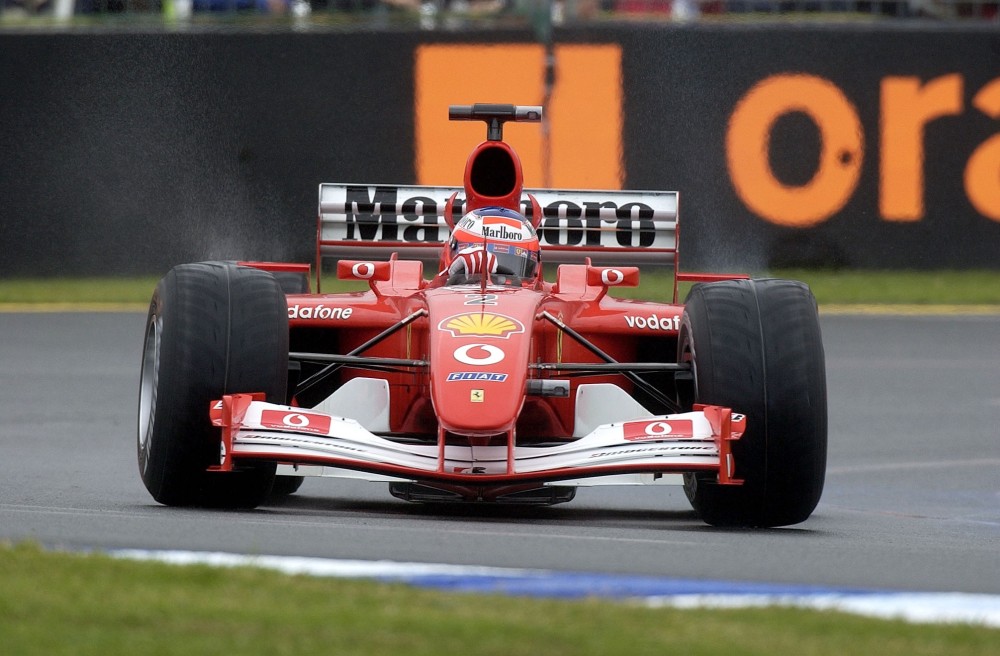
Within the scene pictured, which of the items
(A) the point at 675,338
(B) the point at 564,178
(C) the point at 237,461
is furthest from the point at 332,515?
(B) the point at 564,178

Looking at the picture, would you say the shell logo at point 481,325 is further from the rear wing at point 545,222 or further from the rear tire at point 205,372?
the rear wing at point 545,222

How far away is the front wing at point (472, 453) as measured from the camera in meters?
5.96

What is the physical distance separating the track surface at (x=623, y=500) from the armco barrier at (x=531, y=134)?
132 cm

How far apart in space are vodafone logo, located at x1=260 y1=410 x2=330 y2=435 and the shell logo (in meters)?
0.62

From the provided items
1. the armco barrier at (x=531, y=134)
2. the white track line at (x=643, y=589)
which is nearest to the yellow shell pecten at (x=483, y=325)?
the white track line at (x=643, y=589)

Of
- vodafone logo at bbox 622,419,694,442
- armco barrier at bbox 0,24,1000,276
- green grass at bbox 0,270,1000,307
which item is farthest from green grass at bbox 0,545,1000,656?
armco barrier at bbox 0,24,1000,276

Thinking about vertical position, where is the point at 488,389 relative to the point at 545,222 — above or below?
below

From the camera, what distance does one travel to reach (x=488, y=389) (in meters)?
6.13

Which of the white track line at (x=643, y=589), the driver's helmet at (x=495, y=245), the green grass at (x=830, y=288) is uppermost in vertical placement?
the driver's helmet at (x=495, y=245)

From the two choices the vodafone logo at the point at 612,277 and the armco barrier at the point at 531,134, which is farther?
the armco barrier at the point at 531,134

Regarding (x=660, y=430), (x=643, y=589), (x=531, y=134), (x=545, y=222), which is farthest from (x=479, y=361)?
(x=531, y=134)

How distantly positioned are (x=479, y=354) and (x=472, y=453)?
13.8 inches

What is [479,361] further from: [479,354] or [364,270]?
[364,270]

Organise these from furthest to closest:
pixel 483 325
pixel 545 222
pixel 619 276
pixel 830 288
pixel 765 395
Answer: pixel 830 288
pixel 545 222
pixel 619 276
pixel 483 325
pixel 765 395
